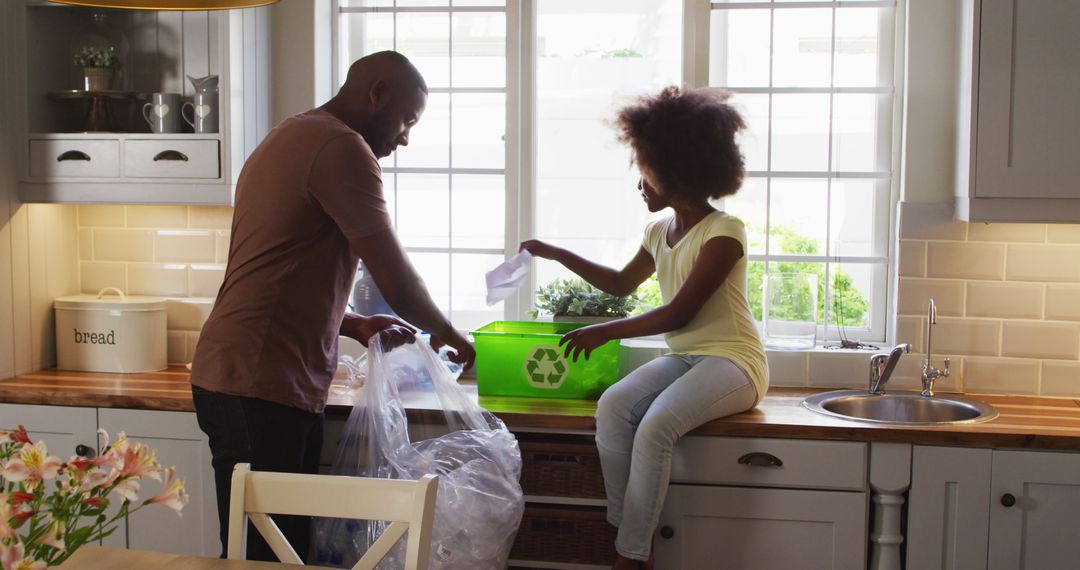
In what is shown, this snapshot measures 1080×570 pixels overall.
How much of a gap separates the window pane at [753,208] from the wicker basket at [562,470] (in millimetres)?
955

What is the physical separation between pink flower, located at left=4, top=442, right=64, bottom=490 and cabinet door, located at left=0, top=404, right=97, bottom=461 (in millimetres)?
1786

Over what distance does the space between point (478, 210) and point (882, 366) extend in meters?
1.35

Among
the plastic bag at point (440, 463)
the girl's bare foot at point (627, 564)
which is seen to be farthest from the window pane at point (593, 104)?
the girl's bare foot at point (627, 564)

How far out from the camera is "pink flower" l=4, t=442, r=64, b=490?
3.72 feet

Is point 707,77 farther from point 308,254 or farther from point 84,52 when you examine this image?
point 84,52

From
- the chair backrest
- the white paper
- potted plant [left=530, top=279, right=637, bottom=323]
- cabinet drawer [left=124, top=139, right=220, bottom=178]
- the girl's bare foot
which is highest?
cabinet drawer [left=124, top=139, right=220, bottom=178]

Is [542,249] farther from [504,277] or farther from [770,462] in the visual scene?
[770,462]

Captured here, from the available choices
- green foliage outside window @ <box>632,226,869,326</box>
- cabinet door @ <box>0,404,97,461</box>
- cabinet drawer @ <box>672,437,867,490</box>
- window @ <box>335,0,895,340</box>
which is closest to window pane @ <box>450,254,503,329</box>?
window @ <box>335,0,895,340</box>

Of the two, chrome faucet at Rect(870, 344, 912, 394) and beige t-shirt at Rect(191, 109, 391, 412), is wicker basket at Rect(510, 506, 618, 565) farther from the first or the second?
chrome faucet at Rect(870, 344, 912, 394)

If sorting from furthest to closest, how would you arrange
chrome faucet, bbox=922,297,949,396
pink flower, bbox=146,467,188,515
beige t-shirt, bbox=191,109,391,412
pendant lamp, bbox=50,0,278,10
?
chrome faucet, bbox=922,297,949,396, beige t-shirt, bbox=191,109,391,412, pendant lamp, bbox=50,0,278,10, pink flower, bbox=146,467,188,515

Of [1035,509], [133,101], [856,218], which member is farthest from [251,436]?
[856,218]

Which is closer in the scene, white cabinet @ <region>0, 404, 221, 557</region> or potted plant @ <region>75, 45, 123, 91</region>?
white cabinet @ <region>0, 404, 221, 557</region>

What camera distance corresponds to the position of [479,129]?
3.36 meters

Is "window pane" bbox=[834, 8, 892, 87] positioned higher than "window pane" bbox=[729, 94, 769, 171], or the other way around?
"window pane" bbox=[834, 8, 892, 87]
